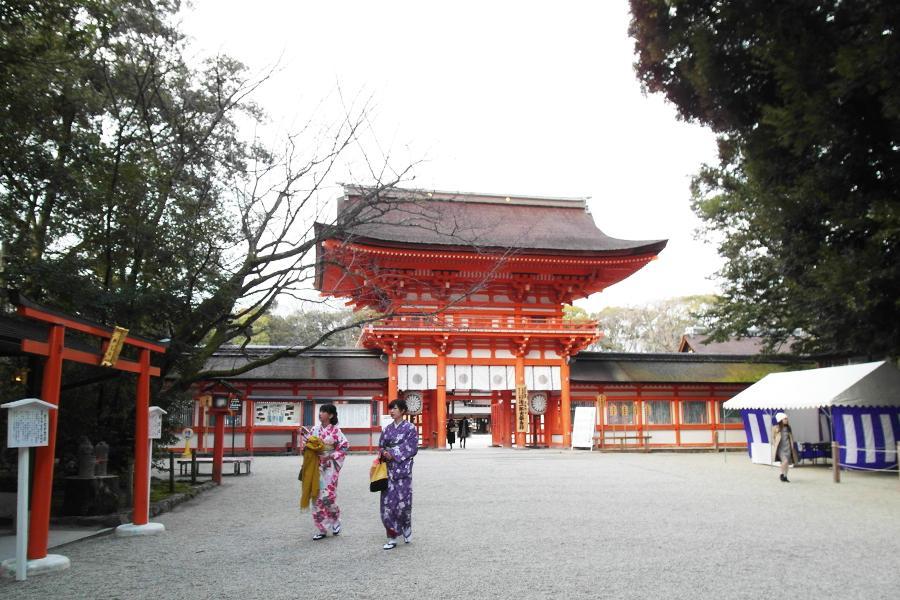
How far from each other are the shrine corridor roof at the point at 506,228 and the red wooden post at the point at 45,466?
46.4 ft

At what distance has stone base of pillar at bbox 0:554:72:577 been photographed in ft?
17.9

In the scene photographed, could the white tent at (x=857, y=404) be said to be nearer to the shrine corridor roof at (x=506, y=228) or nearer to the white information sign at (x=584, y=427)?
the white information sign at (x=584, y=427)

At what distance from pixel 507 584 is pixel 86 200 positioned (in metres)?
7.07

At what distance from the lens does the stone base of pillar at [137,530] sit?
7.42 metres

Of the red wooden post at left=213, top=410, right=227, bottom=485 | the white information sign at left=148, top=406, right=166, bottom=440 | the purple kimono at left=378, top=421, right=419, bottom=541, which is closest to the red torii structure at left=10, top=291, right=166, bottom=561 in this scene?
the white information sign at left=148, top=406, right=166, bottom=440

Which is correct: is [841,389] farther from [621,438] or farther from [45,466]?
[45,466]

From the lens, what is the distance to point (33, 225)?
10102mm

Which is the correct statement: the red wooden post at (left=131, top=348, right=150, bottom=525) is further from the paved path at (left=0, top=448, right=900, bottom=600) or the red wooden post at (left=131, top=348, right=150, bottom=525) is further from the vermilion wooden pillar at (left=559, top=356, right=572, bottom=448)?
the vermilion wooden pillar at (left=559, top=356, right=572, bottom=448)

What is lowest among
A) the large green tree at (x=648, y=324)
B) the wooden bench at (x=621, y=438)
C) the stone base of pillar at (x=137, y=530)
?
the wooden bench at (x=621, y=438)

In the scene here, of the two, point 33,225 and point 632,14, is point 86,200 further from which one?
point 632,14

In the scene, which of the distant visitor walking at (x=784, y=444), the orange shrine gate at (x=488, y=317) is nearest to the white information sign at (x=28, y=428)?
the distant visitor walking at (x=784, y=444)

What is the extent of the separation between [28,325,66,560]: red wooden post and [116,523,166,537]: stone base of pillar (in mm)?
1716

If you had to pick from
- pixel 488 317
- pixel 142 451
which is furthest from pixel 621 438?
pixel 142 451

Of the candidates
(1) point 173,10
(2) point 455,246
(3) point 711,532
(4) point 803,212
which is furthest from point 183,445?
A: (4) point 803,212
